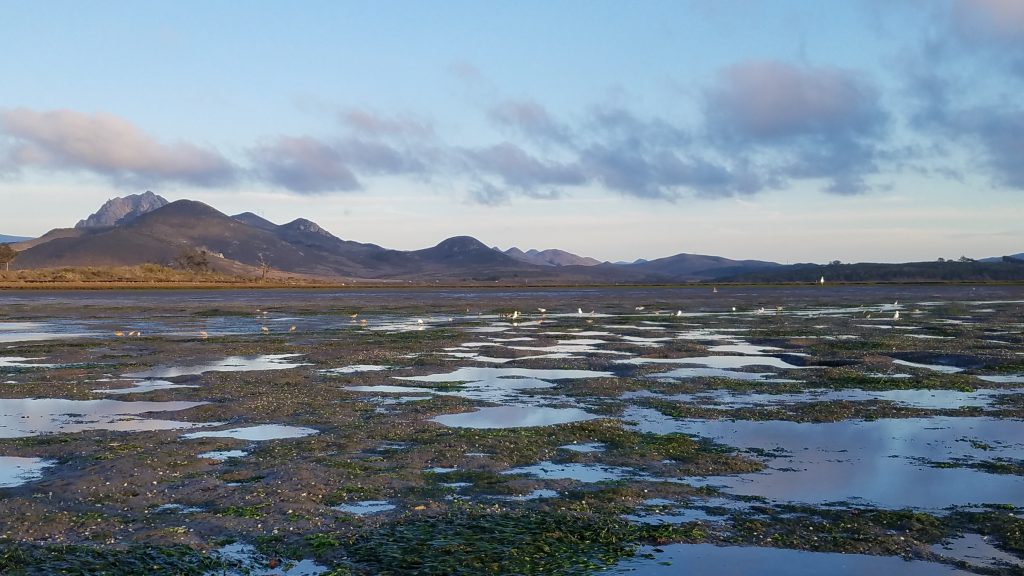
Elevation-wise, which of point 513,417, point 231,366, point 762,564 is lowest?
point 762,564

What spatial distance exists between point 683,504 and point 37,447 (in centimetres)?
1263

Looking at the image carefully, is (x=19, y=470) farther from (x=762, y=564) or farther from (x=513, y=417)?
(x=762, y=564)

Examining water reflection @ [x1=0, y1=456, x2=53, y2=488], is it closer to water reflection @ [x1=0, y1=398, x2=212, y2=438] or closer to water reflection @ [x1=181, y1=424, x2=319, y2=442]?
water reflection @ [x1=0, y1=398, x2=212, y2=438]

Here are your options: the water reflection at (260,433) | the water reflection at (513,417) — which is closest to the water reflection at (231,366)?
the water reflection at (260,433)

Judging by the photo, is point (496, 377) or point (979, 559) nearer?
point (979, 559)

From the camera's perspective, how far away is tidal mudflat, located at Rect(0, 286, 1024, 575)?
11.3 m

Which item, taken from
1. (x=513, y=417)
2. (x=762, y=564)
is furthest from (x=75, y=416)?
(x=762, y=564)

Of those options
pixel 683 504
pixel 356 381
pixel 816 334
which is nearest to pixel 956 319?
pixel 816 334

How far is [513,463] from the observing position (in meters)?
16.2

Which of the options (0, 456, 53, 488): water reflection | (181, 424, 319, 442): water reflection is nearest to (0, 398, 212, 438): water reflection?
(181, 424, 319, 442): water reflection

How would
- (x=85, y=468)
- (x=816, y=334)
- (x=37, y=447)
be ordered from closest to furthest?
(x=85, y=468), (x=37, y=447), (x=816, y=334)

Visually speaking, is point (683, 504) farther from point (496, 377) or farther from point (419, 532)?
point (496, 377)

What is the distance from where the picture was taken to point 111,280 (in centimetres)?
16488

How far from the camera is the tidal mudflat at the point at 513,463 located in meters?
11.3
